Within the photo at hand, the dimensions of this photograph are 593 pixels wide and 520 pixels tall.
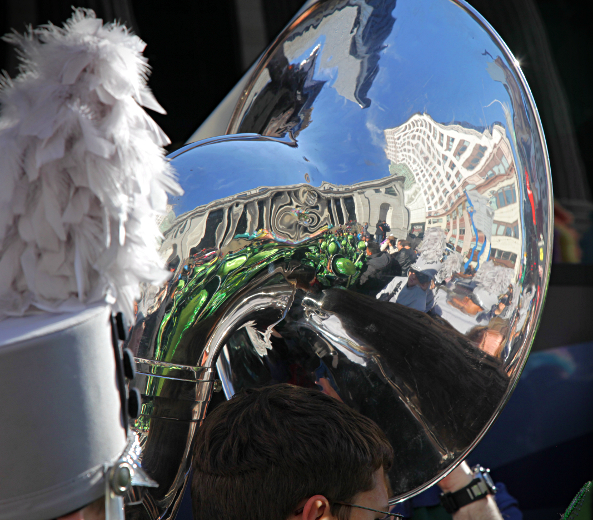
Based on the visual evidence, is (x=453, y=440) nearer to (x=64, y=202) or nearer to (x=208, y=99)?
(x=64, y=202)

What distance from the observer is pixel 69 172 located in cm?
72

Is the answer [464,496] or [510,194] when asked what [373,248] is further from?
[464,496]

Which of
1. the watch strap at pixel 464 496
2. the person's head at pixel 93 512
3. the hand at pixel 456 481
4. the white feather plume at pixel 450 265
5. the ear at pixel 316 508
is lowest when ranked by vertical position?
the watch strap at pixel 464 496

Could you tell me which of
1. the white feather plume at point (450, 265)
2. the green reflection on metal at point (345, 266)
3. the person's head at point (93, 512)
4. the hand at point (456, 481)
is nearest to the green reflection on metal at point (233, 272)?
the green reflection on metal at point (345, 266)

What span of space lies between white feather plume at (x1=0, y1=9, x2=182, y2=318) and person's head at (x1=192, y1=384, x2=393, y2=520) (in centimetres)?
43

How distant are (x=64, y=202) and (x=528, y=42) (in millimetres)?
2730

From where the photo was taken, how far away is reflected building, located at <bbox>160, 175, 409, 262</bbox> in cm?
103

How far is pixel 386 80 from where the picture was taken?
3.76ft

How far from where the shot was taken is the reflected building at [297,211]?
103 centimetres

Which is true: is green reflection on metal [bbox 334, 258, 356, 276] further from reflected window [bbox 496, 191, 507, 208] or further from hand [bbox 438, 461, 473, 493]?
hand [bbox 438, 461, 473, 493]

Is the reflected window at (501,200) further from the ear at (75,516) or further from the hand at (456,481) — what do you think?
the hand at (456,481)

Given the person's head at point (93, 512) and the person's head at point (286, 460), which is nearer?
the person's head at point (93, 512)

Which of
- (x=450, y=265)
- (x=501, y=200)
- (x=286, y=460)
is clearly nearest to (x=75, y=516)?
(x=286, y=460)

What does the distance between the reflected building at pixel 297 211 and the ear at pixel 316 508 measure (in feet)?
1.52
